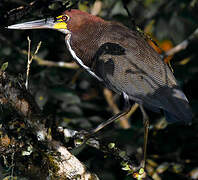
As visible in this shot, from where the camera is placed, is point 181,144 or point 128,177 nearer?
point 128,177

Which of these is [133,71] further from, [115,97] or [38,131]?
[115,97]

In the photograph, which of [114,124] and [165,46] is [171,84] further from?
[165,46]

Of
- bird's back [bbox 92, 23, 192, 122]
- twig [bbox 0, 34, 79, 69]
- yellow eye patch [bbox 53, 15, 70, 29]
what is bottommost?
twig [bbox 0, 34, 79, 69]

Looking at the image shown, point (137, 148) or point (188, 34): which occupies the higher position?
point (188, 34)

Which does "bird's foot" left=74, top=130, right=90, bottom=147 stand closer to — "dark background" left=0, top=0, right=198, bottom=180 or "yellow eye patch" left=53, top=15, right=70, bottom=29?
"dark background" left=0, top=0, right=198, bottom=180

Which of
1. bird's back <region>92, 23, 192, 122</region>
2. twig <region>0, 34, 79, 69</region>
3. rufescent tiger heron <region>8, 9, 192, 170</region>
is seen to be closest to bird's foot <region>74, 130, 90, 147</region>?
rufescent tiger heron <region>8, 9, 192, 170</region>

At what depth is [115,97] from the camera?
4473 mm

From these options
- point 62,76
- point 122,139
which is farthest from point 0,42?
point 122,139

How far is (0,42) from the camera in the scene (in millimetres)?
3822

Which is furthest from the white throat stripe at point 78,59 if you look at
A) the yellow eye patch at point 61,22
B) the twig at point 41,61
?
the twig at point 41,61

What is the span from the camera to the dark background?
3.21 metres

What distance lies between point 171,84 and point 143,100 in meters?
0.26

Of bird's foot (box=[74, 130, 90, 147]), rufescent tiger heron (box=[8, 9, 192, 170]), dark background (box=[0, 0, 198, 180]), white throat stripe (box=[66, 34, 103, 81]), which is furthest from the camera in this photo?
dark background (box=[0, 0, 198, 180])

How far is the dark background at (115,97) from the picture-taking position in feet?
10.5
